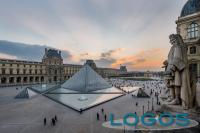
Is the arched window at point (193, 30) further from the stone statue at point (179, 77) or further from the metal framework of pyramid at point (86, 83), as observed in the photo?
the stone statue at point (179, 77)

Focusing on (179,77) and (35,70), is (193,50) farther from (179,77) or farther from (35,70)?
(35,70)

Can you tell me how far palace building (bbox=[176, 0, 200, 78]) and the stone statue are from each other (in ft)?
89.4

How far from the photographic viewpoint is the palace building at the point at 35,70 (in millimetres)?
66938

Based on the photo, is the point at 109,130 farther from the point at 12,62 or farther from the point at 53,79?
the point at 53,79

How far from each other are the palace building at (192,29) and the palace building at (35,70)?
6842 cm

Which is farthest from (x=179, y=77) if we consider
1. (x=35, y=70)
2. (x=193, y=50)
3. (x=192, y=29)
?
(x=35, y=70)

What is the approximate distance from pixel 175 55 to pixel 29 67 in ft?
257

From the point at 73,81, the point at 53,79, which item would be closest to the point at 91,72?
the point at 73,81

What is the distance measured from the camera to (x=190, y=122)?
704cm

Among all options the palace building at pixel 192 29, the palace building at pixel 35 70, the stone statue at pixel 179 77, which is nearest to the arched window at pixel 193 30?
the palace building at pixel 192 29

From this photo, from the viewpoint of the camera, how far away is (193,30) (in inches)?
1357

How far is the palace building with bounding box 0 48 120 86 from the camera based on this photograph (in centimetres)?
6694

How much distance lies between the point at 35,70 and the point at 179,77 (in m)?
80.1

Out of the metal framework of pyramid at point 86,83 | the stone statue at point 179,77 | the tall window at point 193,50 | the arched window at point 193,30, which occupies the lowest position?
the metal framework of pyramid at point 86,83
